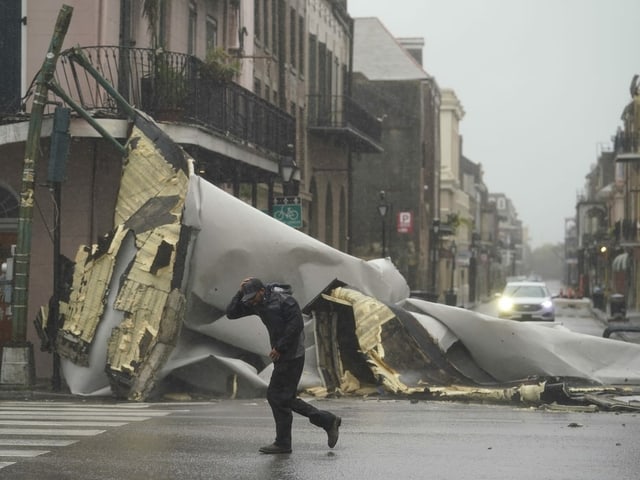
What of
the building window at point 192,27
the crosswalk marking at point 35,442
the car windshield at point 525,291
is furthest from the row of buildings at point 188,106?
the crosswalk marking at point 35,442

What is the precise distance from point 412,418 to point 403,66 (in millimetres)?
61613

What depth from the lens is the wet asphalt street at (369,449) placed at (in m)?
9.73

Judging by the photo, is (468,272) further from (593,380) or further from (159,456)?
(159,456)

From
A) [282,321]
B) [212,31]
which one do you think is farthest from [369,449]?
[212,31]

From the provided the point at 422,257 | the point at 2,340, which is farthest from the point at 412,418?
the point at 422,257

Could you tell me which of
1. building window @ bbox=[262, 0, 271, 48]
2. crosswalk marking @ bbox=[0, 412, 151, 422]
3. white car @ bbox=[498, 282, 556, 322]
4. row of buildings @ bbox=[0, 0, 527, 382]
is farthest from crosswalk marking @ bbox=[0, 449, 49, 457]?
white car @ bbox=[498, 282, 556, 322]

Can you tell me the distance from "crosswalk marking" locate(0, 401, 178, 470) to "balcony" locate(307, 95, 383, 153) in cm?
2673

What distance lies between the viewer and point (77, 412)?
15031 millimetres

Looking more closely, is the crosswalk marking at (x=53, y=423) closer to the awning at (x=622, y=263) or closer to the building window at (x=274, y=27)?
the building window at (x=274, y=27)

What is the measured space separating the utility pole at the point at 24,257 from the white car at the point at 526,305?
25467mm

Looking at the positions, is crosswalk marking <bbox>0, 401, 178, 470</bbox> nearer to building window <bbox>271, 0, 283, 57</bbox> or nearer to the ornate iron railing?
building window <bbox>271, 0, 283, 57</bbox>

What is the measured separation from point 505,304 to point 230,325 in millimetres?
26333

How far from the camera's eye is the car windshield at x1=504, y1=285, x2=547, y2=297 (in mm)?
43938

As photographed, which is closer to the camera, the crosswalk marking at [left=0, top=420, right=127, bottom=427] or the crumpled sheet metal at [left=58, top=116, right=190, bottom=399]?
the crosswalk marking at [left=0, top=420, right=127, bottom=427]
